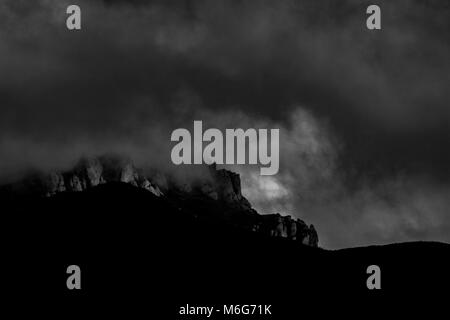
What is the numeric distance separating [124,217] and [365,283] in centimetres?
6750

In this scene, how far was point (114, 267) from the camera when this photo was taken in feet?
488

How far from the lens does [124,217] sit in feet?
595

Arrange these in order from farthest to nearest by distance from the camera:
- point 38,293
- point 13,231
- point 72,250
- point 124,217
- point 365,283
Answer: point 124,217, point 13,231, point 72,250, point 365,283, point 38,293

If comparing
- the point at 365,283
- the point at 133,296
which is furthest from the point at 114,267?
the point at 365,283

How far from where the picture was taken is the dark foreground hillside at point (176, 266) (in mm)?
135000

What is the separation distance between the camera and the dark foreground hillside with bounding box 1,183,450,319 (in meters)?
135

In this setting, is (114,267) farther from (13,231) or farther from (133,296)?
(13,231)

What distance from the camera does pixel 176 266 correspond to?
154 meters

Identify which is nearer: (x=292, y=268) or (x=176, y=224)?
(x=292, y=268)

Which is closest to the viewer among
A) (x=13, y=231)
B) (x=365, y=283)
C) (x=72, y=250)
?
(x=365, y=283)
